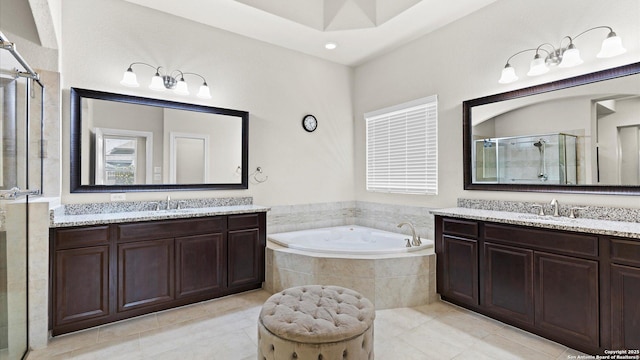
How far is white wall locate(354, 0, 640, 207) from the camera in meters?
2.47

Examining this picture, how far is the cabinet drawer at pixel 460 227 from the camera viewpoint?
2811 mm

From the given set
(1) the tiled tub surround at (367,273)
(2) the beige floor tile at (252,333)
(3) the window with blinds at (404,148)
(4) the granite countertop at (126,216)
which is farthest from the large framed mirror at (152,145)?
(3) the window with blinds at (404,148)

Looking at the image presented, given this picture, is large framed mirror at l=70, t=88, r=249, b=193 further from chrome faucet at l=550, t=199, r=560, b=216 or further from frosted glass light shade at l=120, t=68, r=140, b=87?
chrome faucet at l=550, t=199, r=560, b=216

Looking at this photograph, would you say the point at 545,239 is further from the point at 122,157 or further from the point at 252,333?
the point at 122,157

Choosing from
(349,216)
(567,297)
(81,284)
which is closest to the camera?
(567,297)

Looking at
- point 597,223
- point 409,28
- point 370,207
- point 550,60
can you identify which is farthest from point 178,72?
point 597,223

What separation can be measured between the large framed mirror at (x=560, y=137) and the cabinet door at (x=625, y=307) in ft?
2.33

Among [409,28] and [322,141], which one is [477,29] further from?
[322,141]

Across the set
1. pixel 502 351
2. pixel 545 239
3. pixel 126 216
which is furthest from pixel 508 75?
pixel 126 216

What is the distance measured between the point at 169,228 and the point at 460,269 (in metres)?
2.79

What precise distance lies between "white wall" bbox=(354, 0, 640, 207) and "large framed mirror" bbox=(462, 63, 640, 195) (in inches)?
3.7

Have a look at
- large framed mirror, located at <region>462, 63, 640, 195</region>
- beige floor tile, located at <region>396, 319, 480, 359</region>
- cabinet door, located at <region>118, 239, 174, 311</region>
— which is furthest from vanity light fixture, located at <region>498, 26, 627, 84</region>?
cabinet door, located at <region>118, 239, 174, 311</region>

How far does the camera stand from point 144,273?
2766 millimetres

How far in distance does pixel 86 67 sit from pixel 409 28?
11.3ft
